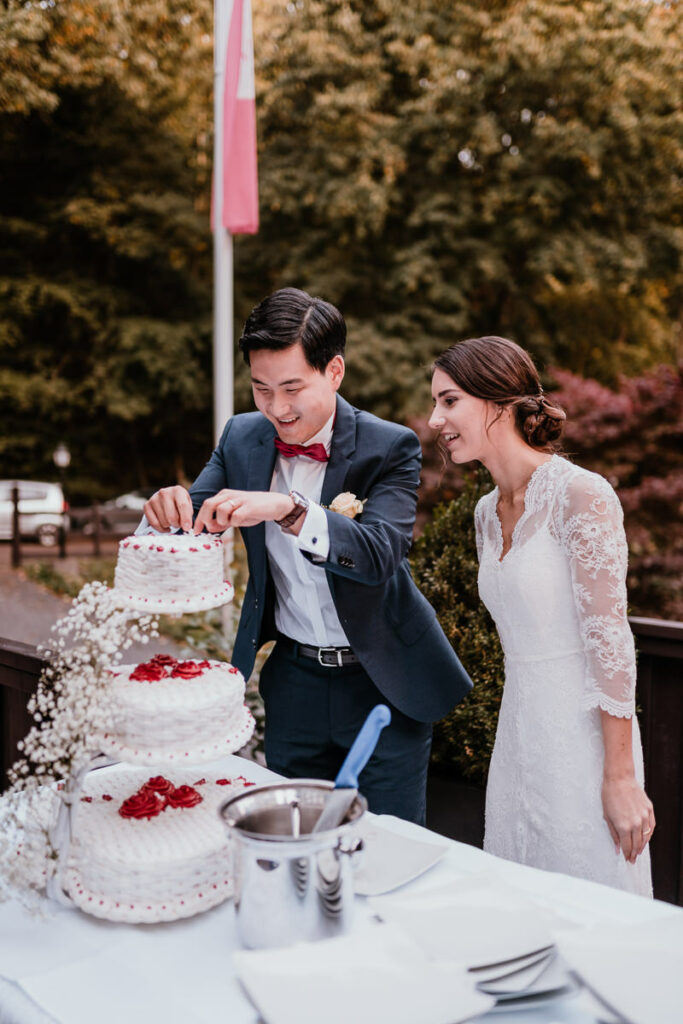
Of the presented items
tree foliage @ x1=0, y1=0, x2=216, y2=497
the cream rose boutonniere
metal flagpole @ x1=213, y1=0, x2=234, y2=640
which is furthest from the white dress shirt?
tree foliage @ x1=0, y1=0, x2=216, y2=497

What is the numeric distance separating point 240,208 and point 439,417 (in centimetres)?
399

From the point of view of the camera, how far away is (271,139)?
15703mm

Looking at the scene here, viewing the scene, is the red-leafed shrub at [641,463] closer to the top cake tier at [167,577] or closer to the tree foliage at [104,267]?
the top cake tier at [167,577]

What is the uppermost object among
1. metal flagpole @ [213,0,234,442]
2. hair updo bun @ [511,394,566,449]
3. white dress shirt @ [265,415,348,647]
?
metal flagpole @ [213,0,234,442]

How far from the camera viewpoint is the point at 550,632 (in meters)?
2.17

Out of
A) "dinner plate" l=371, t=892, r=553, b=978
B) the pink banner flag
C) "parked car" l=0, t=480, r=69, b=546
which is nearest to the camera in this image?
"dinner plate" l=371, t=892, r=553, b=978

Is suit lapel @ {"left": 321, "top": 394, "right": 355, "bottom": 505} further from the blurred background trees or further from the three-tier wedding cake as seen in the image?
the blurred background trees

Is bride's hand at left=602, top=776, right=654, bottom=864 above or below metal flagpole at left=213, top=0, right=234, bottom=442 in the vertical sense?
below

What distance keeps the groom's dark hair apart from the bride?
1.05ft

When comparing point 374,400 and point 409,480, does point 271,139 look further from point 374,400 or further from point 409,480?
point 409,480

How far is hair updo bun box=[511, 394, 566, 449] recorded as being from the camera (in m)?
2.30

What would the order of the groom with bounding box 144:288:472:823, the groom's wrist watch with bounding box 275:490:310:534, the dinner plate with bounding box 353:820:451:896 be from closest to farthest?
the dinner plate with bounding box 353:820:451:896, the groom's wrist watch with bounding box 275:490:310:534, the groom with bounding box 144:288:472:823

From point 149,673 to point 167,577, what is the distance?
0.60ft

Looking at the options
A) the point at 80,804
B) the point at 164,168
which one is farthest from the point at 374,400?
the point at 80,804
